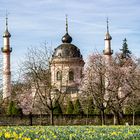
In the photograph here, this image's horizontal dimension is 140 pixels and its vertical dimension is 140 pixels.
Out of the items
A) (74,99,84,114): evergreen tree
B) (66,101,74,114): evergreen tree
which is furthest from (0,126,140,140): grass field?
(66,101,74,114): evergreen tree

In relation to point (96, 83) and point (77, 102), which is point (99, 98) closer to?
point (96, 83)

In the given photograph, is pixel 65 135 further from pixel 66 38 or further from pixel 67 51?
pixel 66 38

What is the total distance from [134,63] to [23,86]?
12504 mm

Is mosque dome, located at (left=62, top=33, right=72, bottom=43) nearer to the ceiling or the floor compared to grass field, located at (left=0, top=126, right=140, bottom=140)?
nearer to the ceiling

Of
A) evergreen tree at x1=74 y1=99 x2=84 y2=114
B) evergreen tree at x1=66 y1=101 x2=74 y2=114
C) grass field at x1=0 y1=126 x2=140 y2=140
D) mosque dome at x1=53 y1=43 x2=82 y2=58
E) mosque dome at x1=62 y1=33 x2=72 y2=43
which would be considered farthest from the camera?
mosque dome at x1=62 y1=33 x2=72 y2=43

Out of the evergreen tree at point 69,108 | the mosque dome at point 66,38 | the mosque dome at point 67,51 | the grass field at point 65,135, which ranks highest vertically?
the mosque dome at point 66,38

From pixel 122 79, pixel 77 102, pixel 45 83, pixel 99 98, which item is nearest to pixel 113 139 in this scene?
pixel 45 83

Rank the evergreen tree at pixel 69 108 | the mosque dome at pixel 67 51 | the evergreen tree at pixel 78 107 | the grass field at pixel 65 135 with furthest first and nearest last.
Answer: the mosque dome at pixel 67 51, the evergreen tree at pixel 69 108, the evergreen tree at pixel 78 107, the grass field at pixel 65 135

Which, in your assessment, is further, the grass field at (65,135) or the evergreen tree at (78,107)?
the evergreen tree at (78,107)

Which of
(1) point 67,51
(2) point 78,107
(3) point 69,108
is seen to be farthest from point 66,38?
(2) point 78,107

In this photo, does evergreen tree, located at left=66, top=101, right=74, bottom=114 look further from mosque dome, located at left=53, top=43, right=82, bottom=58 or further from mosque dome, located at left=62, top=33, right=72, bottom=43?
mosque dome, located at left=62, top=33, right=72, bottom=43

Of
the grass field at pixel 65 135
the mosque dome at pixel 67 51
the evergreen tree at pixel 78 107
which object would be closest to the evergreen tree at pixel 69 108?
the evergreen tree at pixel 78 107

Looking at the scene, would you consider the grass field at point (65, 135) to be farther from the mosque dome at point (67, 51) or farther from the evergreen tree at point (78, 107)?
the mosque dome at point (67, 51)

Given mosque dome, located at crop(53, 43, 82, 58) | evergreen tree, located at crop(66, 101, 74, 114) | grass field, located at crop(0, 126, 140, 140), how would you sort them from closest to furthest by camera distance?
grass field, located at crop(0, 126, 140, 140)
evergreen tree, located at crop(66, 101, 74, 114)
mosque dome, located at crop(53, 43, 82, 58)
